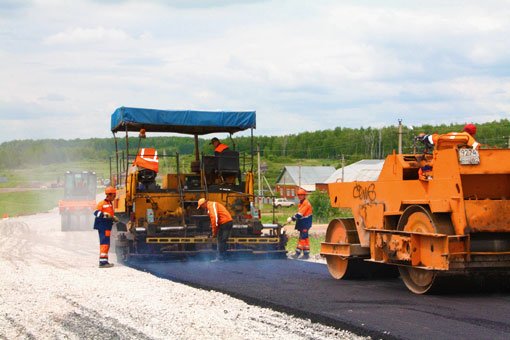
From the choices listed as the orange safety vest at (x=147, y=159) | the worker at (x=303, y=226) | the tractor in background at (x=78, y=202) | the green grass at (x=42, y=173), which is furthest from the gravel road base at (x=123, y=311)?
the green grass at (x=42, y=173)

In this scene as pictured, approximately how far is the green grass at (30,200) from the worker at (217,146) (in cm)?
4586

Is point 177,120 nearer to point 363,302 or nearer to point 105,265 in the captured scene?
point 105,265

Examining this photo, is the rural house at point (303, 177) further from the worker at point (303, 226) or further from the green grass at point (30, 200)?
the worker at point (303, 226)

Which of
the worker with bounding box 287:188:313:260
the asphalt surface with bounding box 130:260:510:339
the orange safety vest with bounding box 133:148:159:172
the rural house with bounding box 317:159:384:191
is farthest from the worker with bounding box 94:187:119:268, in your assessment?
the rural house with bounding box 317:159:384:191

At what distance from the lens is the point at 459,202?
30.0ft

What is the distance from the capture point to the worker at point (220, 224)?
49.2 feet

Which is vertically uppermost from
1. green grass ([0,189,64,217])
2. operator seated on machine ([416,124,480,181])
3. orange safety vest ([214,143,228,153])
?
orange safety vest ([214,143,228,153])

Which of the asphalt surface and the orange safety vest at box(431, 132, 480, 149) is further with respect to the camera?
the orange safety vest at box(431, 132, 480, 149)

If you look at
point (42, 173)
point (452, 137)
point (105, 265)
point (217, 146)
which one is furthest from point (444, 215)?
point (42, 173)

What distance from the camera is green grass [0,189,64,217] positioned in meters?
63.8

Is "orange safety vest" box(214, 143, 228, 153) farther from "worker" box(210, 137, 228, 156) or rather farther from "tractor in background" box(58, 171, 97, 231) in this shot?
"tractor in background" box(58, 171, 97, 231)

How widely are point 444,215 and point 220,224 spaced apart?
20.3ft

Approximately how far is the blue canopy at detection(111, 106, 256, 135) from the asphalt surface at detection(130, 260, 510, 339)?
3431 millimetres

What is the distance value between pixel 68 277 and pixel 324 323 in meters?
6.03
